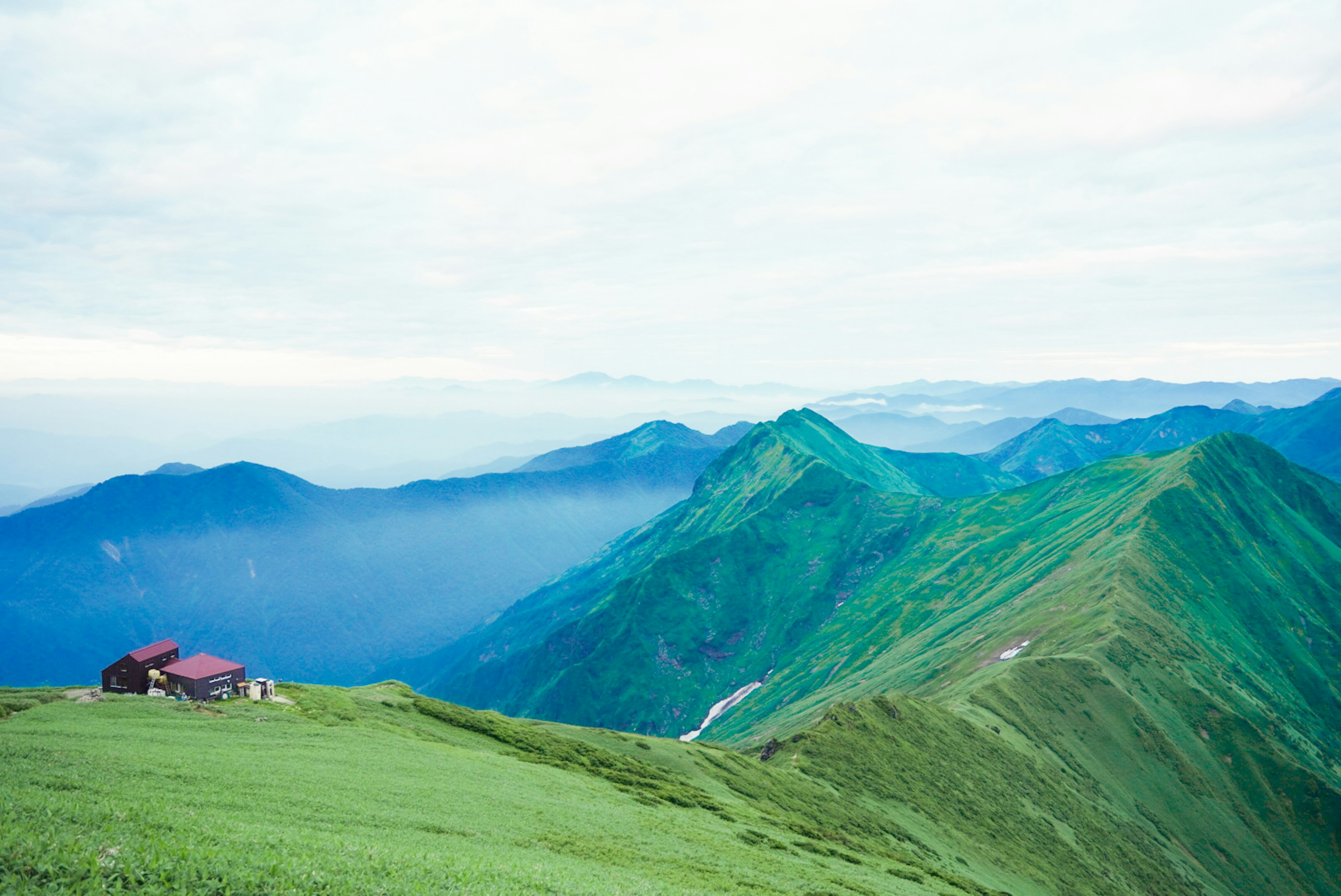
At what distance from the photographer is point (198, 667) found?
73.2 m

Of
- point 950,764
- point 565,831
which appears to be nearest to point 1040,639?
point 950,764

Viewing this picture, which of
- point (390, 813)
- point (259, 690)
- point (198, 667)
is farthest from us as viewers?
point (259, 690)

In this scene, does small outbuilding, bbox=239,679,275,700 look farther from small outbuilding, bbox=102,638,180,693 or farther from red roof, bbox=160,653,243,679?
small outbuilding, bbox=102,638,180,693

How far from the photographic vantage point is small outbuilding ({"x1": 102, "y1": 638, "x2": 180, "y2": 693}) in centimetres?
7400

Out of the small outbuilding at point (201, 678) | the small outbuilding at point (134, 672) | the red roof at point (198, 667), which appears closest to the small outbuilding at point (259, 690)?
the small outbuilding at point (201, 678)

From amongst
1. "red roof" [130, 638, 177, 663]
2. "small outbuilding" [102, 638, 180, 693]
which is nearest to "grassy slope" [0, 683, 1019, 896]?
"small outbuilding" [102, 638, 180, 693]

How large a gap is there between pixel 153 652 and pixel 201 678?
35.6 feet

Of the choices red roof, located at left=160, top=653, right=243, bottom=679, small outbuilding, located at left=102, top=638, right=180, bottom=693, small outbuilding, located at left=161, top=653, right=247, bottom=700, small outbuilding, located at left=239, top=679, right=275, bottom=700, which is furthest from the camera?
small outbuilding, located at left=239, top=679, right=275, bottom=700

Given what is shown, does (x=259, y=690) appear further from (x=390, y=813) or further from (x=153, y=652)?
(x=390, y=813)

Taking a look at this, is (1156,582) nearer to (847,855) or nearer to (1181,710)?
(1181,710)

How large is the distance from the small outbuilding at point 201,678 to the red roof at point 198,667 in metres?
0.04

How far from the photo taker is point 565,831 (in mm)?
52250

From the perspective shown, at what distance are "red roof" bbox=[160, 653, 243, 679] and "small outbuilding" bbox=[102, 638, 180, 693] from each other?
1213 millimetres

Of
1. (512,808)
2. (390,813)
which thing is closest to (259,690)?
(512,808)
